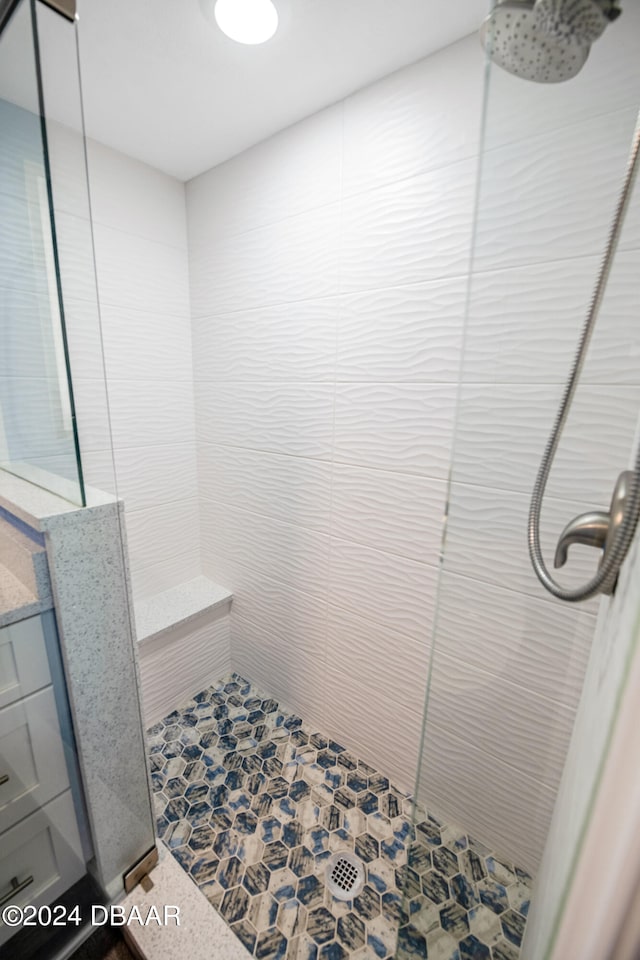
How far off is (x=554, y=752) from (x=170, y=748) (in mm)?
1318

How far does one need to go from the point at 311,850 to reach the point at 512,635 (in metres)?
0.89

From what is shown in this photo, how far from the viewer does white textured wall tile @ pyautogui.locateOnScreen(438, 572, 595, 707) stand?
3.01 feet

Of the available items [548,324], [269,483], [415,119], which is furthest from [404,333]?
[269,483]

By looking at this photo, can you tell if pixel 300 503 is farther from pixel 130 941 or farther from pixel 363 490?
pixel 130 941

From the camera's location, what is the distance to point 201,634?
1.70 meters

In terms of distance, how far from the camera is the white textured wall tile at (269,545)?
4.70ft

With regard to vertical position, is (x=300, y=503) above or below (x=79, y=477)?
below

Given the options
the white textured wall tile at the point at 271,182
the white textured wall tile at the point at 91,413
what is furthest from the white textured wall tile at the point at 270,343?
the white textured wall tile at the point at 91,413

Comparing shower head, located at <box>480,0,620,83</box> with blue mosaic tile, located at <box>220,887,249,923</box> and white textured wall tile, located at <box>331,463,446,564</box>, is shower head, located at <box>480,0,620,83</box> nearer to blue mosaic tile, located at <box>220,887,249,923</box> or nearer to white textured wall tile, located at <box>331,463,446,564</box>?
white textured wall tile, located at <box>331,463,446,564</box>

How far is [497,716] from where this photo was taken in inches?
40.6

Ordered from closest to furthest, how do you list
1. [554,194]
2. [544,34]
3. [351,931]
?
[544,34]
[554,194]
[351,931]

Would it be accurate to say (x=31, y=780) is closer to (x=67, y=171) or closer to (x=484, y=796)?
(x=484, y=796)

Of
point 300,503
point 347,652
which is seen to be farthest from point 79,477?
point 347,652

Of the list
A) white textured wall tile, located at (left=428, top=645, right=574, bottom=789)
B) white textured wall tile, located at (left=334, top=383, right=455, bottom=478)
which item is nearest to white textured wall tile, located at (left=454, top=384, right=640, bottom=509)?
white textured wall tile, located at (left=334, top=383, right=455, bottom=478)
